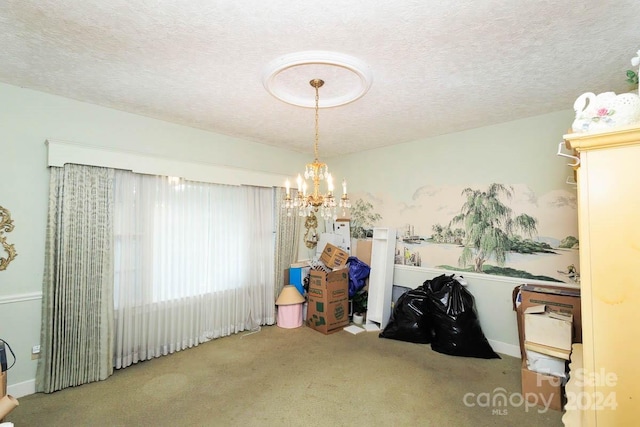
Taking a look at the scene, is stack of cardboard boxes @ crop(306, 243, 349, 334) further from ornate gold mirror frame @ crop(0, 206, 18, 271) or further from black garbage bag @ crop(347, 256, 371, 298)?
ornate gold mirror frame @ crop(0, 206, 18, 271)

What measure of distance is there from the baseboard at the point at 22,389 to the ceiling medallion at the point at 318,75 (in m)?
3.25

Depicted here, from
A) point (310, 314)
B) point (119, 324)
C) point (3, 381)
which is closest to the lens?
point (3, 381)

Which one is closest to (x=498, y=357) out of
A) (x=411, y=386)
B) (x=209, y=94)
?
(x=411, y=386)

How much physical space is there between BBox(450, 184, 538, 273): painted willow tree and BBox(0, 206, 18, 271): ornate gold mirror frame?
14.8 feet

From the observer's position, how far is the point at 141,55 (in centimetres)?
200

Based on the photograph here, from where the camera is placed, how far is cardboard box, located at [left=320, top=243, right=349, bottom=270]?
4.38m

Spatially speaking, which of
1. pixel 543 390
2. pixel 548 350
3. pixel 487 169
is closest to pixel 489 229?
pixel 487 169

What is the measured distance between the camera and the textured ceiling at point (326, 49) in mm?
1565

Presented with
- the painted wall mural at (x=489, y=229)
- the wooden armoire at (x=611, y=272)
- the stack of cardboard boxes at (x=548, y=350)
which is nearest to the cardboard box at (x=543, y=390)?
the stack of cardboard boxes at (x=548, y=350)

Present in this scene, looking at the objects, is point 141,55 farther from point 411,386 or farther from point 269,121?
point 411,386

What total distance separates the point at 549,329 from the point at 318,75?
2686 millimetres

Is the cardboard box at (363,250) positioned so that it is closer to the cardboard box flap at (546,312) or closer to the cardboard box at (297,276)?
the cardboard box at (297,276)

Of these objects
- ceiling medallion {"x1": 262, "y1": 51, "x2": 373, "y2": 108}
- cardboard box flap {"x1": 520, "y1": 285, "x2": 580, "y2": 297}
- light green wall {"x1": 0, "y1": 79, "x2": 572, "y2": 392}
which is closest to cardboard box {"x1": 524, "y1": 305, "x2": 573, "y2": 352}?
cardboard box flap {"x1": 520, "y1": 285, "x2": 580, "y2": 297}

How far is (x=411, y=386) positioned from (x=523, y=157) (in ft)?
8.79
